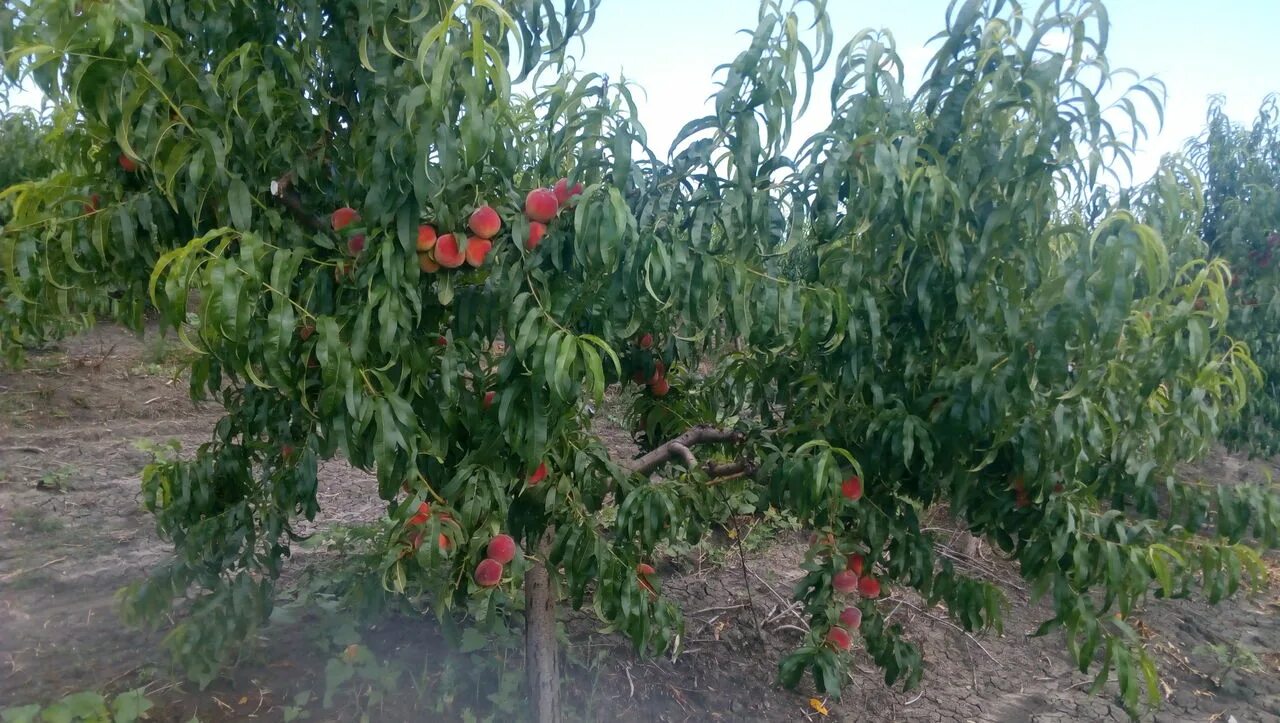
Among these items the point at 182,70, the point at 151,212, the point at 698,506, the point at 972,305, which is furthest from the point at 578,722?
the point at 182,70

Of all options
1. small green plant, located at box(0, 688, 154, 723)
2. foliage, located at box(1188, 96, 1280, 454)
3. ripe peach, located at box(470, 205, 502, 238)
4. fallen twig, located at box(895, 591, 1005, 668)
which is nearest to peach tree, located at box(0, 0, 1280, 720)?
ripe peach, located at box(470, 205, 502, 238)

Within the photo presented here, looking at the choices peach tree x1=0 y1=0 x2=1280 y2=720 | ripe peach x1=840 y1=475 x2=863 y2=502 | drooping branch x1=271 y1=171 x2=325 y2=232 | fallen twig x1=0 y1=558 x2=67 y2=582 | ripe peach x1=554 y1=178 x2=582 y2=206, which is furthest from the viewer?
fallen twig x1=0 y1=558 x2=67 y2=582

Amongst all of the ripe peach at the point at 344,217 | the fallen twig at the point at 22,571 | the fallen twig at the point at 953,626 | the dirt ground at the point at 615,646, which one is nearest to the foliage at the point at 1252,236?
the dirt ground at the point at 615,646

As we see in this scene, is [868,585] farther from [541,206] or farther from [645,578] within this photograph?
[541,206]

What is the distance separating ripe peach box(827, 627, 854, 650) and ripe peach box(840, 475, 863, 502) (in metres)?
0.68

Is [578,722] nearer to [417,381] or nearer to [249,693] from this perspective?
[249,693]

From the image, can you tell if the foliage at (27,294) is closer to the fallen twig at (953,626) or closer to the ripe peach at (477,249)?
the ripe peach at (477,249)

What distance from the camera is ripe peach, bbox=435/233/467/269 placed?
155 cm

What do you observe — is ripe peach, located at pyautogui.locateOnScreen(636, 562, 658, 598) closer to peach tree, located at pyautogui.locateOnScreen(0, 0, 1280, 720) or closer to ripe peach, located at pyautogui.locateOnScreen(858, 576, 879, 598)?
peach tree, located at pyautogui.locateOnScreen(0, 0, 1280, 720)

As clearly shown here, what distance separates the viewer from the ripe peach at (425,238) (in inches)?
61.0

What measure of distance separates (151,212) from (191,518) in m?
1.07

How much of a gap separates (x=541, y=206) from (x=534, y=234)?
0.19 ft

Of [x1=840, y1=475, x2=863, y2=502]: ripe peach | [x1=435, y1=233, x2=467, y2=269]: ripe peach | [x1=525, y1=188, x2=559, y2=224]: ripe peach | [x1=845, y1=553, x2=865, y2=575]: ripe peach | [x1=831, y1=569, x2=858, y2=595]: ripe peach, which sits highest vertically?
[x1=525, y1=188, x2=559, y2=224]: ripe peach

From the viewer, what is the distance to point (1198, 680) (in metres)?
3.37
